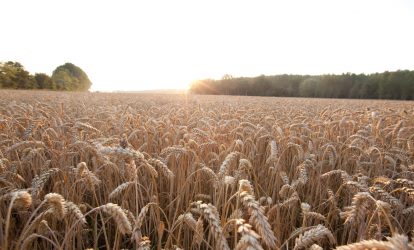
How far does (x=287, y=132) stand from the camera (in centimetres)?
381

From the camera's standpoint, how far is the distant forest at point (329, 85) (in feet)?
181

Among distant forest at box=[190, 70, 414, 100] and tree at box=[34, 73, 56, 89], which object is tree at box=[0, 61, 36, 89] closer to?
tree at box=[34, 73, 56, 89]

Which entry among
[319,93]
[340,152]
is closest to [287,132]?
[340,152]

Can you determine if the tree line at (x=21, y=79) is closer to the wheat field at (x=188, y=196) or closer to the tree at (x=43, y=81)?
the tree at (x=43, y=81)

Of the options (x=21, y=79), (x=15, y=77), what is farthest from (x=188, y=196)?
(x=21, y=79)

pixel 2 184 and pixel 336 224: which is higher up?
pixel 2 184

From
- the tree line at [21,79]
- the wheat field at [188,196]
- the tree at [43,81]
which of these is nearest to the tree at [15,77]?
the tree line at [21,79]

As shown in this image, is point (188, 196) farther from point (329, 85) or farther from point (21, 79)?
point (329, 85)

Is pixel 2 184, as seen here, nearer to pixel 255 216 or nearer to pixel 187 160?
pixel 187 160

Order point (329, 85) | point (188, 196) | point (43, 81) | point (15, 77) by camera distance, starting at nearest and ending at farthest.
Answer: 1. point (188, 196)
2. point (15, 77)
3. point (43, 81)
4. point (329, 85)

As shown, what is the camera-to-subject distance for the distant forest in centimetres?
5512

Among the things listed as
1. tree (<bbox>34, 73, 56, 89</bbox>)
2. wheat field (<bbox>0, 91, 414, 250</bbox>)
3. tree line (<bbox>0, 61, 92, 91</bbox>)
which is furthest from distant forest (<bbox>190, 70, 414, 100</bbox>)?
wheat field (<bbox>0, 91, 414, 250</bbox>)

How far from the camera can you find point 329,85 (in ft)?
204

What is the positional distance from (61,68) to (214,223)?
4844 inches
